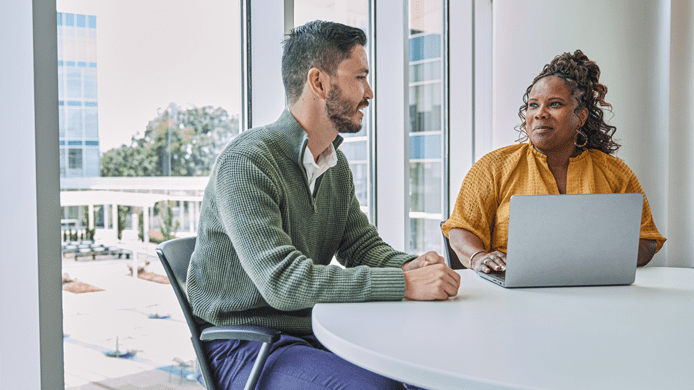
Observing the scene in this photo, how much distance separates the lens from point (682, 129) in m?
3.14

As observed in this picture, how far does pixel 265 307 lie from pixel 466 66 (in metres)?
2.99

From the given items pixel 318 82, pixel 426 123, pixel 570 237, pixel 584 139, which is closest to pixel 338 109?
pixel 318 82

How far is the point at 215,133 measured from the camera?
7.87 ft

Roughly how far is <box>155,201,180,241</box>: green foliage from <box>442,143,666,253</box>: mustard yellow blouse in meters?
1.12

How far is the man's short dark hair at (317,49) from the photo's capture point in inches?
65.4

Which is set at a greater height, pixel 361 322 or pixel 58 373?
pixel 361 322

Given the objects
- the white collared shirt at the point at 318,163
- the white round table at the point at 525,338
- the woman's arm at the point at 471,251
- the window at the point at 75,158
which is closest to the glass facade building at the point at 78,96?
the window at the point at 75,158

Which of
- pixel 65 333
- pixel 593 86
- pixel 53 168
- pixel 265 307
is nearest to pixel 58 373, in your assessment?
pixel 65 333

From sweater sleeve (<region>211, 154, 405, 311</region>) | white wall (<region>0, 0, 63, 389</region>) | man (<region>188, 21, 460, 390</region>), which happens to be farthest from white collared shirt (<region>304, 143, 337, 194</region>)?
white wall (<region>0, 0, 63, 389</region>)

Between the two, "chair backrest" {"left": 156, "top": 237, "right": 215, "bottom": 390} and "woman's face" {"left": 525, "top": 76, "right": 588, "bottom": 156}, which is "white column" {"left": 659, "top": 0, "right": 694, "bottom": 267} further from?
"chair backrest" {"left": 156, "top": 237, "right": 215, "bottom": 390}

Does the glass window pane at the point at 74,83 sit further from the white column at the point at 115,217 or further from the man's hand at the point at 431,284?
the man's hand at the point at 431,284

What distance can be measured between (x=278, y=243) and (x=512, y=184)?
3.91 feet

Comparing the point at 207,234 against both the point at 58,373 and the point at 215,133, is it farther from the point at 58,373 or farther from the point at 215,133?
the point at 215,133

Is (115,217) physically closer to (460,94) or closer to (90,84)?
(90,84)
